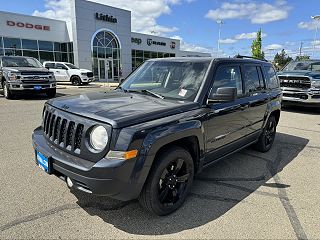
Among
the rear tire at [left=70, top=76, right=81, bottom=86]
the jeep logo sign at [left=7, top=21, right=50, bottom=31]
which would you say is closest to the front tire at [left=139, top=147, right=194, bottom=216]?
the rear tire at [left=70, top=76, right=81, bottom=86]

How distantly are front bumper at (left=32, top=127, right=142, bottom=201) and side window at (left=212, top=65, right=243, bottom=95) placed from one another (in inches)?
69.0

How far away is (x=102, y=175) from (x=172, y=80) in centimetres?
188

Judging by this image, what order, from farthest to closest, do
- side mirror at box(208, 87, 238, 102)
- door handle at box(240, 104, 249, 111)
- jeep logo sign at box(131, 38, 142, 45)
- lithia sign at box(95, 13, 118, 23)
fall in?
jeep logo sign at box(131, 38, 142, 45) → lithia sign at box(95, 13, 118, 23) → door handle at box(240, 104, 249, 111) → side mirror at box(208, 87, 238, 102)

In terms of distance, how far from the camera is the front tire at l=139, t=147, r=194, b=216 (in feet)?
9.55

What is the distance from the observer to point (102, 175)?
99.9 inches

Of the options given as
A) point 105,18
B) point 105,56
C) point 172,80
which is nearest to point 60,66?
point 105,56

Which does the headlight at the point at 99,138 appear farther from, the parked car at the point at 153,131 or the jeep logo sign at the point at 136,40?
the jeep logo sign at the point at 136,40

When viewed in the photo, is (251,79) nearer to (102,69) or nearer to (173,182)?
(173,182)

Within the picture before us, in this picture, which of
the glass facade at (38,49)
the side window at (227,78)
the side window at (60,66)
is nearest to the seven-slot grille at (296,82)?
the side window at (227,78)

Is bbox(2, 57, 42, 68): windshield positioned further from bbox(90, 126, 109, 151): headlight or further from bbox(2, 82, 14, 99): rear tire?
bbox(90, 126, 109, 151): headlight

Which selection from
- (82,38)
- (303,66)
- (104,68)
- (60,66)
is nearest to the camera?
(303,66)

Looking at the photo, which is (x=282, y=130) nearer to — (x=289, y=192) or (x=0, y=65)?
(x=289, y=192)

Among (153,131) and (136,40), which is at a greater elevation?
(136,40)

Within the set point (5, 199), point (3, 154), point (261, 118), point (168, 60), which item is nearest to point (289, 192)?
point (261, 118)
